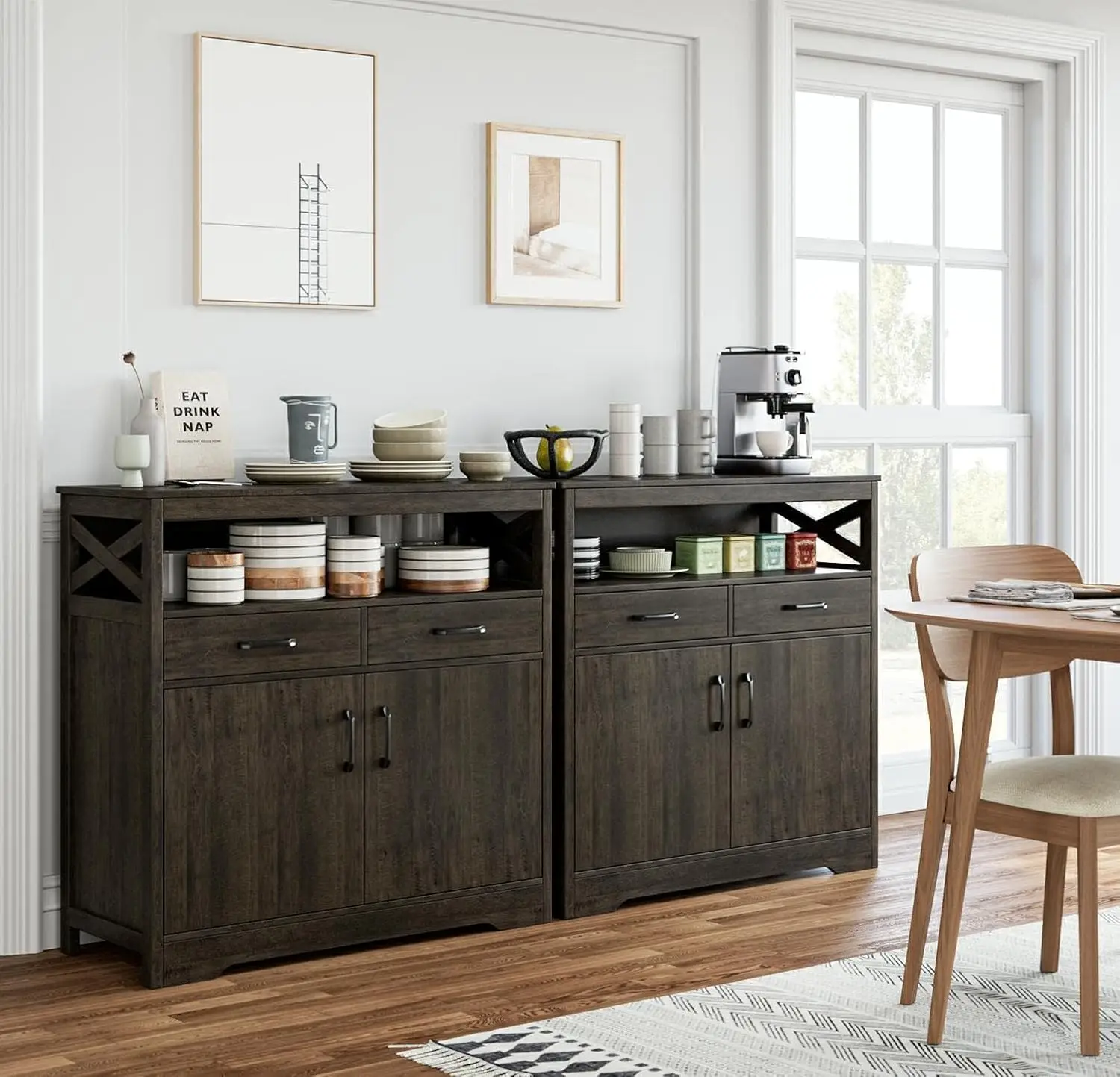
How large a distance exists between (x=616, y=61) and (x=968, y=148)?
Result: 141cm

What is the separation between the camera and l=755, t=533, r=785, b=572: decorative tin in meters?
4.33

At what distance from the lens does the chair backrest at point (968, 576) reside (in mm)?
3291

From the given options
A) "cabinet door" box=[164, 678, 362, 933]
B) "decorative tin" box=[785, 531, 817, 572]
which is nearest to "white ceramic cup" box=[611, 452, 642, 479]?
"decorative tin" box=[785, 531, 817, 572]

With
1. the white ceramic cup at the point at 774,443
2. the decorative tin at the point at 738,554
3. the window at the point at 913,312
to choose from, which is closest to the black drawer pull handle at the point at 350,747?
the decorative tin at the point at 738,554

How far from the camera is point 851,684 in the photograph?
4355 millimetres

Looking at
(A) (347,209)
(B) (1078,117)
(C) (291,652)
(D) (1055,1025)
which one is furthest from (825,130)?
(D) (1055,1025)

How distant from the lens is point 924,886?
3.20 m

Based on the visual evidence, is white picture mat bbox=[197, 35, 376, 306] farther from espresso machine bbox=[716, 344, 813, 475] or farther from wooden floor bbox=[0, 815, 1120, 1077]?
wooden floor bbox=[0, 815, 1120, 1077]

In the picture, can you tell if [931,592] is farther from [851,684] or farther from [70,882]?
[70,882]

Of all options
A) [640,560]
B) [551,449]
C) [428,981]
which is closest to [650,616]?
[640,560]

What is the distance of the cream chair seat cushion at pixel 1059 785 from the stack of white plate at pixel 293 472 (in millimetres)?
1528

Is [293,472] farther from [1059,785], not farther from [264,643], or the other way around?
[1059,785]

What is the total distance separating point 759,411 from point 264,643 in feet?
5.32

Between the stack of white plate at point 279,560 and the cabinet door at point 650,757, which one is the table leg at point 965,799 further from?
the stack of white plate at point 279,560
